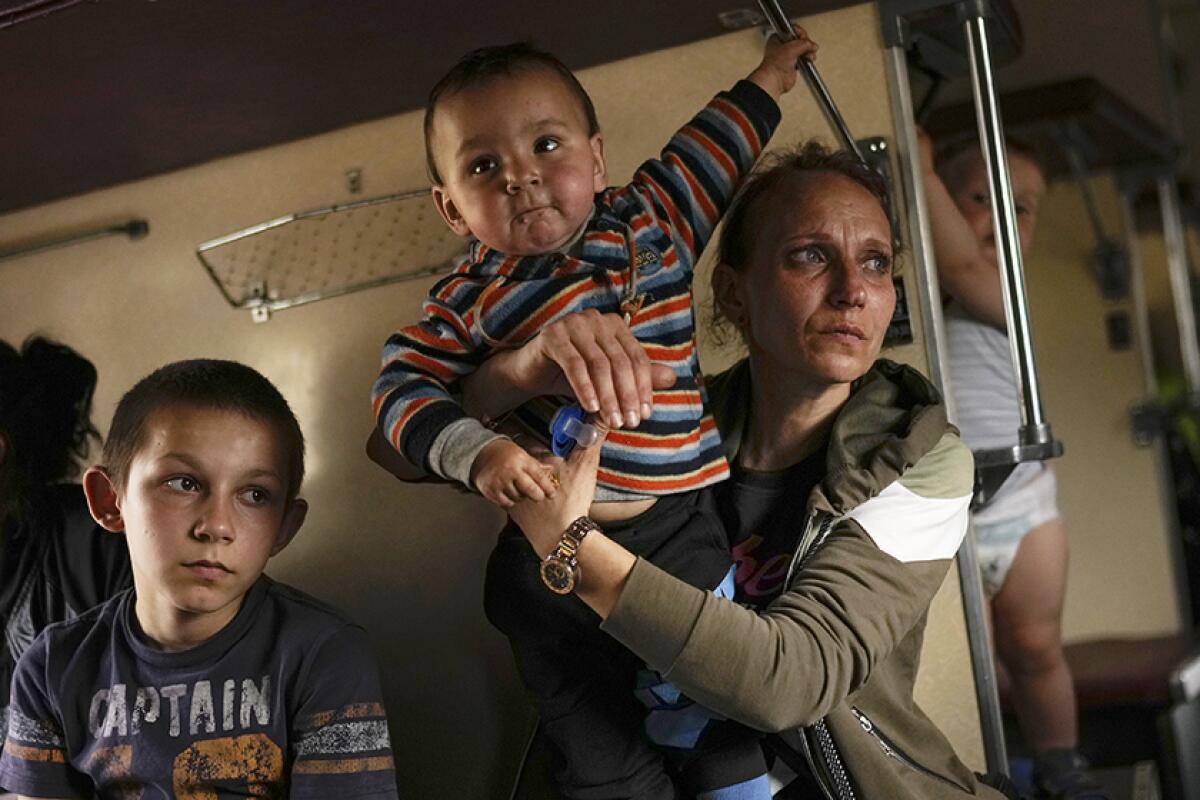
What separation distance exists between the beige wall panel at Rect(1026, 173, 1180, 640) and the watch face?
2.38 metres

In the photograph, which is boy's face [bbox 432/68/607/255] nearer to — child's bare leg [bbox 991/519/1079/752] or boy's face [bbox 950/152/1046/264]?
boy's face [bbox 950/152/1046/264]

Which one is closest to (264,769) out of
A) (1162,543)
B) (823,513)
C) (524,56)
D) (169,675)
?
(169,675)

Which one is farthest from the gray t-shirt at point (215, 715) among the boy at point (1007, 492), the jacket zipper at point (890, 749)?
the boy at point (1007, 492)

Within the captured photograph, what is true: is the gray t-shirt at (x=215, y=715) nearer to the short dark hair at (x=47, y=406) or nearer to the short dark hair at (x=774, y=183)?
the short dark hair at (x=47, y=406)

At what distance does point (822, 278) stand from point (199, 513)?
558 mm

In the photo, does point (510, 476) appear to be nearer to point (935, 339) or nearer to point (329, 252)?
point (935, 339)

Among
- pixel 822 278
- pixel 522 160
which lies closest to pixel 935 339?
pixel 822 278

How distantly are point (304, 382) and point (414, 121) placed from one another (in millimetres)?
320

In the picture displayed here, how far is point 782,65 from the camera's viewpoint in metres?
1.05

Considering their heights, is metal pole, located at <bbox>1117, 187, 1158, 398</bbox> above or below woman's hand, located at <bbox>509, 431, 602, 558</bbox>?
above

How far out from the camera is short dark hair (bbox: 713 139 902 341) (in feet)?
3.55

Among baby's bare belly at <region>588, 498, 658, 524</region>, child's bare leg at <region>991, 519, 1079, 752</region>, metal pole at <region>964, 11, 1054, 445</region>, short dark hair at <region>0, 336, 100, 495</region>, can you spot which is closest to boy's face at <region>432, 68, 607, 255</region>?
baby's bare belly at <region>588, 498, 658, 524</region>

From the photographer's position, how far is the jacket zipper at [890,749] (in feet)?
3.22

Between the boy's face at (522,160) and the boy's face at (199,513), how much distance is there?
298mm
